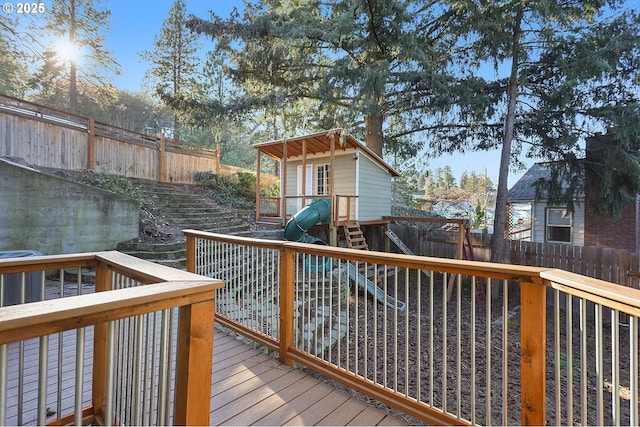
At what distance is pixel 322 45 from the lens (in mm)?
8891

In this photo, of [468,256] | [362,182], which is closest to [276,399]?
[468,256]

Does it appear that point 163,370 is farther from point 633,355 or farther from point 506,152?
point 506,152

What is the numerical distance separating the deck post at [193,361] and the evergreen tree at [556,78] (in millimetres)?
8473

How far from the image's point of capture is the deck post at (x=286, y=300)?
105 inches

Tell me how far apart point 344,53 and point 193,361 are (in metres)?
9.24

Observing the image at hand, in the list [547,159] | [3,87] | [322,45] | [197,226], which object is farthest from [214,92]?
[547,159]

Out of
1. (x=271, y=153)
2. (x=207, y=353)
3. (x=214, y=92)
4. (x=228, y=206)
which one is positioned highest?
(x=214, y=92)

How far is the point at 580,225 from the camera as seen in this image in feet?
33.4

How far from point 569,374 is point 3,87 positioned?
19.4 meters

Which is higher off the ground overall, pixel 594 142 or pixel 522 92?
pixel 522 92

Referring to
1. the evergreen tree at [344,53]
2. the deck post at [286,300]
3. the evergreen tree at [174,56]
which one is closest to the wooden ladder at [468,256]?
Answer: the evergreen tree at [344,53]

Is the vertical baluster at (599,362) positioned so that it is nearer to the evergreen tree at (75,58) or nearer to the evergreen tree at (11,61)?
the evergreen tree at (11,61)

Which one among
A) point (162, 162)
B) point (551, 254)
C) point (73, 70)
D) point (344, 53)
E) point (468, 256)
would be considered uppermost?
point (73, 70)

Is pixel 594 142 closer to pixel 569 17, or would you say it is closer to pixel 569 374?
pixel 569 17
